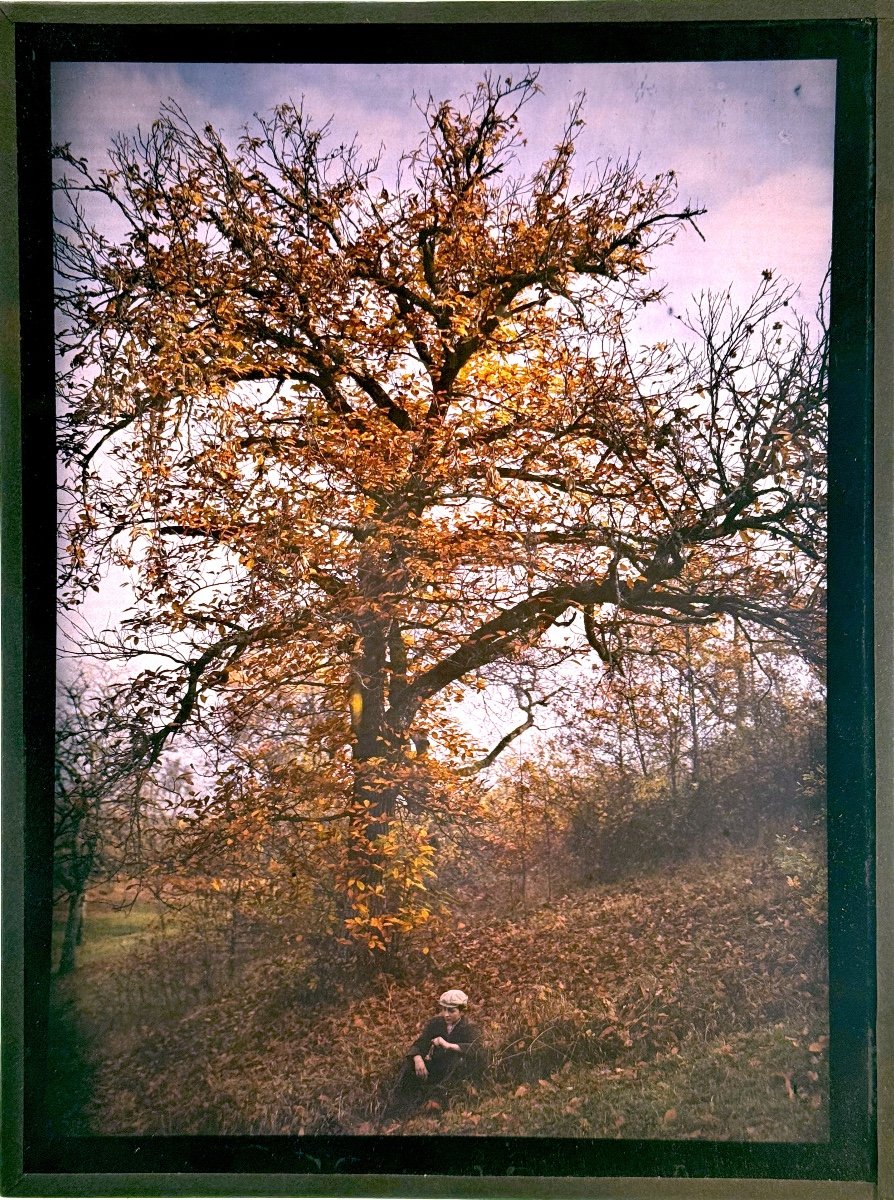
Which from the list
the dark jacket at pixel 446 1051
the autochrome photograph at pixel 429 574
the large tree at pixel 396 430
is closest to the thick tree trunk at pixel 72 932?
the autochrome photograph at pixel 429 574

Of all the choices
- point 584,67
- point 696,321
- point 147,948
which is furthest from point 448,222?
point 147,948

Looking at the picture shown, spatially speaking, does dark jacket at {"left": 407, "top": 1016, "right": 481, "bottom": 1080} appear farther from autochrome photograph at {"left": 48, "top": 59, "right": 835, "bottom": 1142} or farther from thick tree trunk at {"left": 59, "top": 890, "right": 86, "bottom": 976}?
thick tree trunk at {"left": 59, "top": 890, "right": 86, "bottom": 976}

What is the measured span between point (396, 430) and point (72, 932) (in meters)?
1.82

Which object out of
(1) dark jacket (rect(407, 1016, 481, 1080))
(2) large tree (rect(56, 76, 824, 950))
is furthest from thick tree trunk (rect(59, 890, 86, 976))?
(1) dark jacket (rect(407, 1016, 481, 1080))

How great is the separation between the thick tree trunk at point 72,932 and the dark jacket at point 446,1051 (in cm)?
105

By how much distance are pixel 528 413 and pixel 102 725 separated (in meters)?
1.62

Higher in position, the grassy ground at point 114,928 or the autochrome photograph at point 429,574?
the autochrome photograph at point 429,574

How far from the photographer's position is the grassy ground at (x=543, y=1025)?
248cm

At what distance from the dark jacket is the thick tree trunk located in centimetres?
105

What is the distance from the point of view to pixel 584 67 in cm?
255

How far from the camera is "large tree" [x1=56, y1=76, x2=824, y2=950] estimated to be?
Answer: 8.41 feet

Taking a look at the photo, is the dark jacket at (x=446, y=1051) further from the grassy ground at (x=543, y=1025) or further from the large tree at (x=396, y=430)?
the large tree at (x=396, y=430)

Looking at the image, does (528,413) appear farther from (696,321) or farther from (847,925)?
(847,925)

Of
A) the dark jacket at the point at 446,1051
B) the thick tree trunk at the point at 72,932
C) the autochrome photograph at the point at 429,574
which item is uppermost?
the autochrome photograph at the point at 429,574
